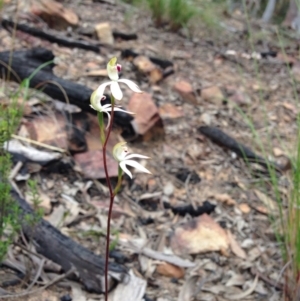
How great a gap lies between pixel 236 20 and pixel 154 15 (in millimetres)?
2133

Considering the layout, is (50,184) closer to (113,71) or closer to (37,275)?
(37,275)

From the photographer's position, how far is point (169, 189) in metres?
2.46

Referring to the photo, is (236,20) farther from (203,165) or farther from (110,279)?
(110,279)

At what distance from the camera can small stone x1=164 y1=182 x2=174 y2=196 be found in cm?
243

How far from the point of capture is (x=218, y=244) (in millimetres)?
2162

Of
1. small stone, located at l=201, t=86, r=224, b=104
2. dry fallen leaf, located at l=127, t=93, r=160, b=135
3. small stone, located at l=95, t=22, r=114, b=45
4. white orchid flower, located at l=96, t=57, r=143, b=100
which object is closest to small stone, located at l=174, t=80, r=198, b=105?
small stone, located at l=201, t=86, r=224, b=104

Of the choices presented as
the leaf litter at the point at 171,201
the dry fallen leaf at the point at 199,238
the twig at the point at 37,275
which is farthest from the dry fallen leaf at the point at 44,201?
the dry fallen leaf at the point at 199,238

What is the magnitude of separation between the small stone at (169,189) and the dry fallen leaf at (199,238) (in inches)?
8.6

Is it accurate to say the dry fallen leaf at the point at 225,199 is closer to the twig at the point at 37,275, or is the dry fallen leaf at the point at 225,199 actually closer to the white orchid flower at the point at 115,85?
the twig at the point at 37,275

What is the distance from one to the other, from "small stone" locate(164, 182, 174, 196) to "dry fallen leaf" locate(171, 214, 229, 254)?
8.6 inches

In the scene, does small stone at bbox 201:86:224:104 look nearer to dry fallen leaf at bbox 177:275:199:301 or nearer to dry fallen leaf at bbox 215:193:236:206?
dry fallen leaf at bbox 215:193:236:206

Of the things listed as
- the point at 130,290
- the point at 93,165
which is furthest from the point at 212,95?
the point at 130,290

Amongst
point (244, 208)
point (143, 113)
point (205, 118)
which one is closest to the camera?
point (244, 208)

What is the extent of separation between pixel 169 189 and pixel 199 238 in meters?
0.36
